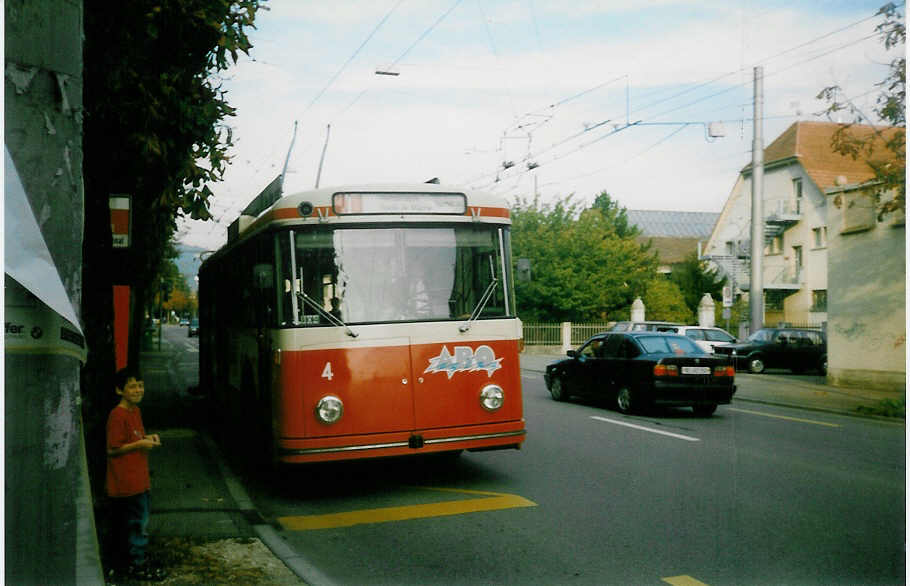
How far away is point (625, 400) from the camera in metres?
14.8

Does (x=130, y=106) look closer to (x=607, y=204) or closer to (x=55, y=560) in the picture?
(x=55, y=560)

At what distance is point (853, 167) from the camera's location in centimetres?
1855

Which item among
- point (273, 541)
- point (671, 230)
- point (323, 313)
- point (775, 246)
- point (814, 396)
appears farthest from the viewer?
point (671, 230)

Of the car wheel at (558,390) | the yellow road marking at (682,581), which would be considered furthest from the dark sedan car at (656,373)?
the yellow road marking at (682,581)

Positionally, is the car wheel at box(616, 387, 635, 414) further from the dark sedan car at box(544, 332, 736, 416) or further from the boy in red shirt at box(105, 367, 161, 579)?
the boy in red shirt at box(105, 367, 161, 579)

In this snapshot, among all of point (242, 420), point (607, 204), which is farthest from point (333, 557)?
point (607, 204)

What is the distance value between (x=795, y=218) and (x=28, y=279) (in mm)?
29483

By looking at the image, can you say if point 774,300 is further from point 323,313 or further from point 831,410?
point 323,313

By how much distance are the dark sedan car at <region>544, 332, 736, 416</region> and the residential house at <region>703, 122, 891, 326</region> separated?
23.9 feet

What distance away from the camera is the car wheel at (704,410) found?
14.8 metres

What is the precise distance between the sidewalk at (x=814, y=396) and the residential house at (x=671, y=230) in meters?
34.3

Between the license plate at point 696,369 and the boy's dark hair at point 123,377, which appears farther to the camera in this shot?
the license plate at point 696,369

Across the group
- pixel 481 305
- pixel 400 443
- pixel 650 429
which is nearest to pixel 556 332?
pixel 650 429

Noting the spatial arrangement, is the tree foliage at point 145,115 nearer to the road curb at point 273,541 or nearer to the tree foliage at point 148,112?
the tree foliage at point 148,112
